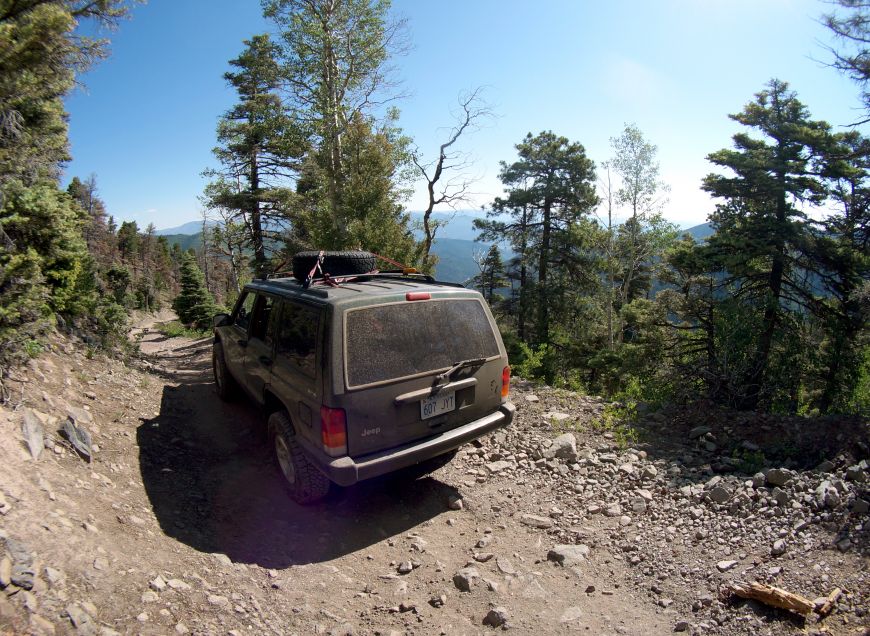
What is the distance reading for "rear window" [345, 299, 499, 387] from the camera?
349cm

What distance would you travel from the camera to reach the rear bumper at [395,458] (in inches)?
129

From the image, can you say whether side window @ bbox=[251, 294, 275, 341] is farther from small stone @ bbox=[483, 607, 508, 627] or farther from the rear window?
small stone @ bbox=[483, 607, 508, 627]

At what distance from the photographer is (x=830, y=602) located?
2582mm

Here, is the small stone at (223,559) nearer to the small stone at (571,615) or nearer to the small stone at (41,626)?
the small stone at (41,626)

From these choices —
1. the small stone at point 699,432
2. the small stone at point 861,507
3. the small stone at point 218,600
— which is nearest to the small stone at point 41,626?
the small stone at point 218,600

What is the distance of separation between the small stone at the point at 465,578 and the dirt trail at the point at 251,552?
0.04m

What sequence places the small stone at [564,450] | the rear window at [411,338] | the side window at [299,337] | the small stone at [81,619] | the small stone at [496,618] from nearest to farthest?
1. the small stone at [81,619]
2. the small stone at [496,618]
3. the rear window at [411,338]
4. the side window at [299,337]
5. the small stone at [564,450]

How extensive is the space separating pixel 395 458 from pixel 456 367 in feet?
3.06

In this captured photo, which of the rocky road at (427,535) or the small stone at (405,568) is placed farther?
the small stone at (405,568)

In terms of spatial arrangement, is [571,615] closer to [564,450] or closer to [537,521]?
[537,521]

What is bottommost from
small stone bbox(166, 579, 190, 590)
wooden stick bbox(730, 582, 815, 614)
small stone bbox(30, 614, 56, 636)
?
wooden stick bbox(730, 582, 815, 614)

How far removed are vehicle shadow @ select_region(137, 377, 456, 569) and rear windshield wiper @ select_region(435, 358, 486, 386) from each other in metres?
1.30

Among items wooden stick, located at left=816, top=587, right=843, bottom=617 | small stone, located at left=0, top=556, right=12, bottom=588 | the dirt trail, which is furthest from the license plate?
wooden stick, located at left=816, top=587, right=843, bottom=617

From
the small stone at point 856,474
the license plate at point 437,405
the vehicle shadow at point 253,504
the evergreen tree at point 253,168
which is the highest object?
the evergreen tree at point 253,168
